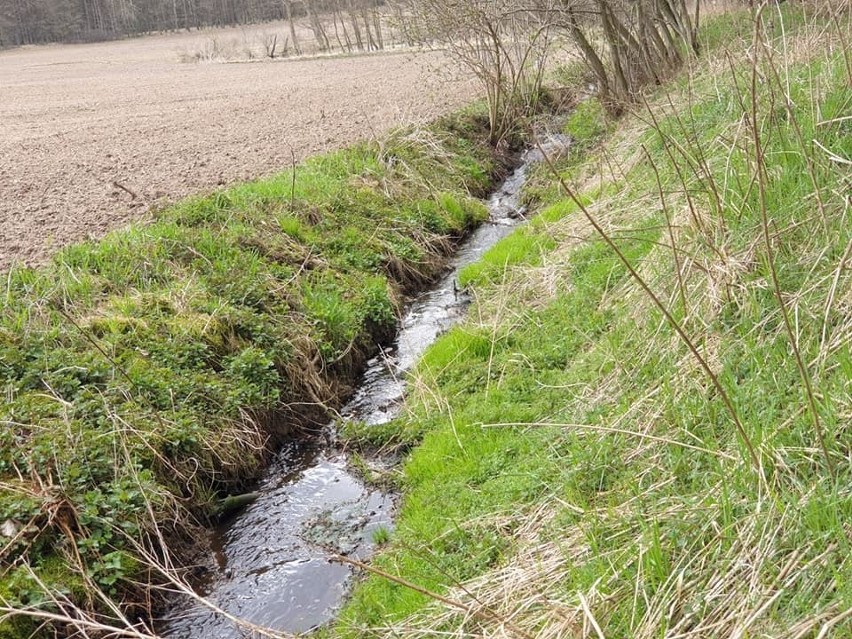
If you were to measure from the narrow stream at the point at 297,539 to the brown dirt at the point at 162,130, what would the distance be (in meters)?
3.78

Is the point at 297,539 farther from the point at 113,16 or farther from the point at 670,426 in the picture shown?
the point at 113,16

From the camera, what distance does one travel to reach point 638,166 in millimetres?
8180

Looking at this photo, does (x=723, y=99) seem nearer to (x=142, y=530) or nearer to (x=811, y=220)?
(x=811, y=220)

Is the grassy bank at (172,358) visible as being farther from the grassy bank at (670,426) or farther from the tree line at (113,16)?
the tree line at (113,16)

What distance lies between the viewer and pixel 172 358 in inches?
243

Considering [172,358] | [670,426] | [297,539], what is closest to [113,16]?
[172,358]

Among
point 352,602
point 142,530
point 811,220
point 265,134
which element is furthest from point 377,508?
point 265,134

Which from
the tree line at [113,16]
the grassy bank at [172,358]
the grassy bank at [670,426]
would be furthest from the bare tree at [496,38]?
the tree line at [113,16]

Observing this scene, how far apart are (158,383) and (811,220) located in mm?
4686

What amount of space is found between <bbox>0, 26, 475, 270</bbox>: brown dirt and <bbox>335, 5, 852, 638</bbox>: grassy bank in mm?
5178

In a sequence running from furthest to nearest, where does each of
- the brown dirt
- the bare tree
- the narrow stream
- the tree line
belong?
the tree line → the bare tree → the brown dirt → the narrow stream

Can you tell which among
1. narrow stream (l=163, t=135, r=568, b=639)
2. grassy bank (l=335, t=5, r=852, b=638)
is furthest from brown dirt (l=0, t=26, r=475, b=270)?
grassy bank (l=335, t=5, r=852, b=638)

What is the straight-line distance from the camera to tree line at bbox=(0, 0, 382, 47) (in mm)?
62812

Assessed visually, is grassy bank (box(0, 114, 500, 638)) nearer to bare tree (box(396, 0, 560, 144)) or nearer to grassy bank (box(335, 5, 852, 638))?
grassy bank (box(335, 5, 852, 638))
